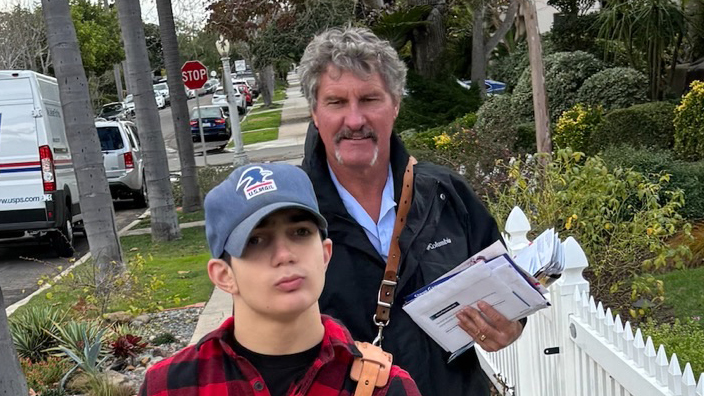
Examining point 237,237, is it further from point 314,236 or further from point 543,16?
point 543,16

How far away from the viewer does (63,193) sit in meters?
13.1

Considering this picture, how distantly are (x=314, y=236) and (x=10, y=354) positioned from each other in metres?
2.94

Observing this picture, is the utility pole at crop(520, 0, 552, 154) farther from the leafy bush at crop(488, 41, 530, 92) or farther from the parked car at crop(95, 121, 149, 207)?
the leafy bush at crop(488, 41, 530, 92)

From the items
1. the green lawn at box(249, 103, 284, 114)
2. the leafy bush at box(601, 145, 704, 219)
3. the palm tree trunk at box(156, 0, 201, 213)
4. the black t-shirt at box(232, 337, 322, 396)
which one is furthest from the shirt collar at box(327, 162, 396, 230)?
the green lawn at box(249, 103, 284, 114)

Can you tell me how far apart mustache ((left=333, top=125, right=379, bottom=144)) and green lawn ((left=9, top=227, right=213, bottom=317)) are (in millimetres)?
5767

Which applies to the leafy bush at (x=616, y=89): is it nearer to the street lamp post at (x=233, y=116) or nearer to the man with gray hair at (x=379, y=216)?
the street lamp post at (x=233, y=116)

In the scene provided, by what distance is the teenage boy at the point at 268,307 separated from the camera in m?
1.83

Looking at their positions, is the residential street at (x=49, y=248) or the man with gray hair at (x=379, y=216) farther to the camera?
the residential street at (x=49, y=248)

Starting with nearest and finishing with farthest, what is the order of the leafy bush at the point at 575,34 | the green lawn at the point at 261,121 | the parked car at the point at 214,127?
the leafy bush at the point at 575,34 → the parked car at the point at 214,127 → the green lawn at the point at 261,121

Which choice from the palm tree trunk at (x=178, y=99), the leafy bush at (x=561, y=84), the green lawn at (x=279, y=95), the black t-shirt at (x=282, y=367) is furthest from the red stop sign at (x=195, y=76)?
the green lawn at (x=279, y=95)

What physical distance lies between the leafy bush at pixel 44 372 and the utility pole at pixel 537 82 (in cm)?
575

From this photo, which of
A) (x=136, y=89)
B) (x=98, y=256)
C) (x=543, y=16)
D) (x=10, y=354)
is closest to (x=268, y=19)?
(x=543, y=16)

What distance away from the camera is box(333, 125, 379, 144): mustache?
2.78 m

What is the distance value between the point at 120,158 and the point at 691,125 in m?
11.6
